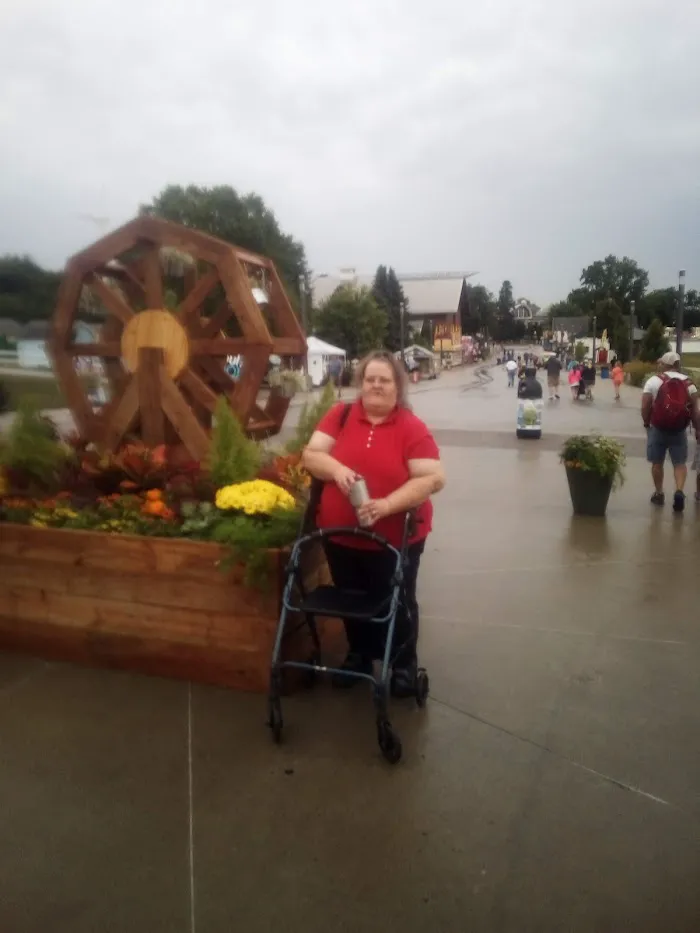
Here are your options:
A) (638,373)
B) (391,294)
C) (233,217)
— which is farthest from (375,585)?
(391,294)

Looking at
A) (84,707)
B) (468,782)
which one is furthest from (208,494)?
(468,782)

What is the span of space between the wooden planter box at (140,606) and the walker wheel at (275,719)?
424 mm

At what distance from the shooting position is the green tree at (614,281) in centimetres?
11319

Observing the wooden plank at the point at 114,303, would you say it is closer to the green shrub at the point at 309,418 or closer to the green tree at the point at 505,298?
the green shrub at the point at 309,418

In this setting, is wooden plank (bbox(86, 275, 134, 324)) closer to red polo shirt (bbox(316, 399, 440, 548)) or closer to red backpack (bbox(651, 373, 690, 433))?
red polo shirt (bbox(316, 399, 440, 548))

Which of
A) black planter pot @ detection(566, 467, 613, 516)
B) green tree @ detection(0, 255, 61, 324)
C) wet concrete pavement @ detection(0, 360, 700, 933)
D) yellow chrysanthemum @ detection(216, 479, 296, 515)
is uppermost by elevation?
green tree @ detection(0, 255, 61, 324)

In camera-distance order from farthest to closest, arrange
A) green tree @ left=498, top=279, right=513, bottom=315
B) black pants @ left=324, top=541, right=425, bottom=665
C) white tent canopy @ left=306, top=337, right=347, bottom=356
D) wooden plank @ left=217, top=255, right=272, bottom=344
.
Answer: green tree @ left=498, top=279, right=513, bottom=315 < white tent canopy @ left=306, top=337, right=347, bottom=356 < wooden plank @ left=217, top=255, right=272, bottom=344 < black pants @ left=324, top=541, right=425, bottom=665

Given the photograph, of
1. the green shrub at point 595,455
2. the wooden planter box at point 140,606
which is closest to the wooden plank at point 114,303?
the wooden planter box at point 140,606

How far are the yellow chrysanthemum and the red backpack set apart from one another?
15.8ft

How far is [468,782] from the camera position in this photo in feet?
9.73

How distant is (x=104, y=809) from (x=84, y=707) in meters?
0.82

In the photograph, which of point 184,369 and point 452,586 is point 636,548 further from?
point 184,369

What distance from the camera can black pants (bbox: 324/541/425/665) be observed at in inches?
135

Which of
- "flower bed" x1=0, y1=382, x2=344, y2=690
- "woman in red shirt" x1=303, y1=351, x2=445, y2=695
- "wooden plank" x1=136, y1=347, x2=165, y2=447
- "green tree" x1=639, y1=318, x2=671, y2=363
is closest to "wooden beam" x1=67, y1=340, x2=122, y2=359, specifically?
"wooden plank" x1=136, y1=347, x2=165, y2=447
